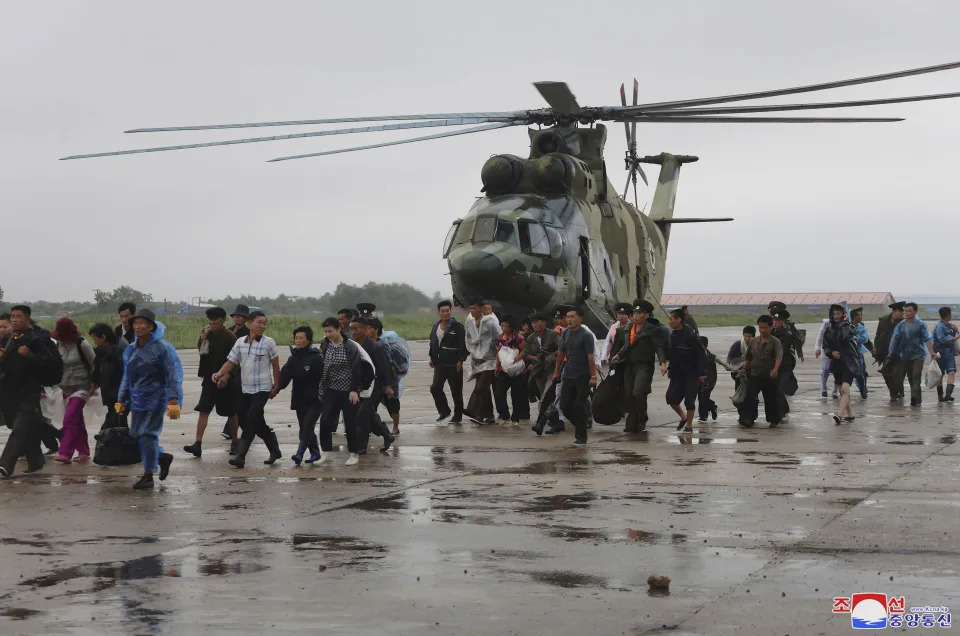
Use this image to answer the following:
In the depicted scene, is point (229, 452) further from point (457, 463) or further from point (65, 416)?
point (457, 463)

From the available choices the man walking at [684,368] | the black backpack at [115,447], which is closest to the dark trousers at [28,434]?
the black backpack at [115,447]

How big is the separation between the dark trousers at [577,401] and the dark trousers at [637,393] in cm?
128

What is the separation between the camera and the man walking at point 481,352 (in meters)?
17.5

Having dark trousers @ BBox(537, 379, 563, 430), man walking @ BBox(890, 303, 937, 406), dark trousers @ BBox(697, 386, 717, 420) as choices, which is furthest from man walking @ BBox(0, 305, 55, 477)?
man walking @ BBox(890, 303, 937, 406)

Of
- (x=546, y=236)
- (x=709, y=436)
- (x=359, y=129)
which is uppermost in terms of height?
(x=359, y=129)

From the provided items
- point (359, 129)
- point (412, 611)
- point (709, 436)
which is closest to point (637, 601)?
point (412, 611)

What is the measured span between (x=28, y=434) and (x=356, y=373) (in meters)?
3.28

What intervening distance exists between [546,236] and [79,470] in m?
11.2

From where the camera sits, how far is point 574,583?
7.17m

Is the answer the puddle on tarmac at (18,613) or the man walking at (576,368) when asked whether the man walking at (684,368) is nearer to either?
the man walking at (576,368)

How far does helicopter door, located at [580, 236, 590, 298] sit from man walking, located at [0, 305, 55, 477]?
12.3 metres

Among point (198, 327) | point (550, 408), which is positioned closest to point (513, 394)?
point (550, 408)

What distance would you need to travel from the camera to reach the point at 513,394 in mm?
18016

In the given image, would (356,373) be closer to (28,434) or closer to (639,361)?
(28,434)
